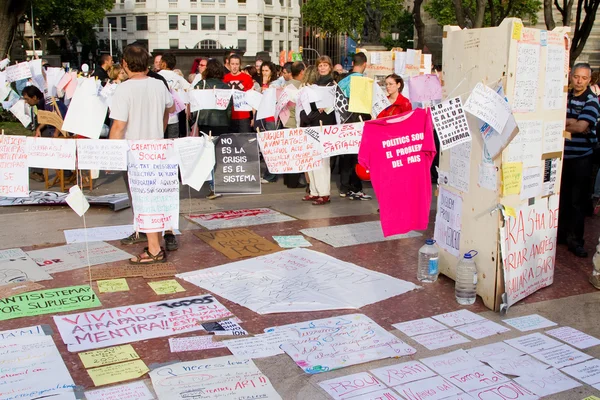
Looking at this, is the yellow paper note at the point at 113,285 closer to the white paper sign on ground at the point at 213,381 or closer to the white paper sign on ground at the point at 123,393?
the white paper sign on ground at the point at 213,381

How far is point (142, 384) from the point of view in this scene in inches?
157

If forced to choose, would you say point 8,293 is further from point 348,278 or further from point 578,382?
point 578,382

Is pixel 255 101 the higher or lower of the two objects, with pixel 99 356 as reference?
higher

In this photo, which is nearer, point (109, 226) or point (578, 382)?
point (578, 382)

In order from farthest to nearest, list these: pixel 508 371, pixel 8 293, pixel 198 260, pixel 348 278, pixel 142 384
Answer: pixel 198 260, pixel 348 278, pixel 8 293, pixel 508 371, pixel 142 384

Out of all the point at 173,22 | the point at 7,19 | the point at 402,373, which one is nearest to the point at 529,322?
the point at 402,373

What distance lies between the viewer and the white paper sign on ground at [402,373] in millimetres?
4086

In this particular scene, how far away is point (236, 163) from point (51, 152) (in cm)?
182

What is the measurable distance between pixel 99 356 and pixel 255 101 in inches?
236

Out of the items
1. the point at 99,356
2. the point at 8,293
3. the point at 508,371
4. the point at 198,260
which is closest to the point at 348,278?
the point at 198,260

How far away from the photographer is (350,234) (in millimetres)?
7438

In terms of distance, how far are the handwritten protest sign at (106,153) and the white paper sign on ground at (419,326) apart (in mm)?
2773

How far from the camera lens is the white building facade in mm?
87812

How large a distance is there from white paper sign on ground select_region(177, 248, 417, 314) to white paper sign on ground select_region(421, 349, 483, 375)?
3.34ft
